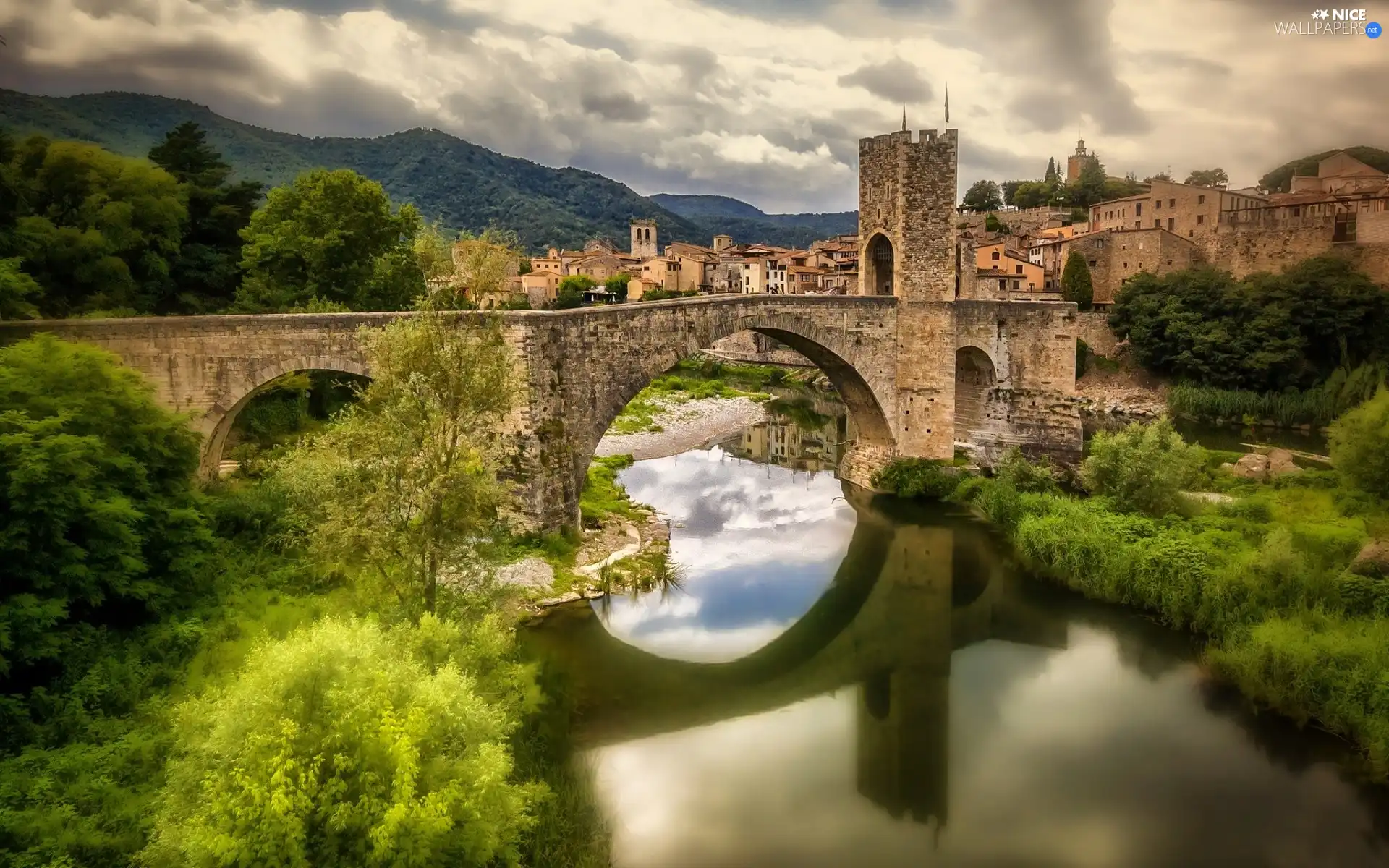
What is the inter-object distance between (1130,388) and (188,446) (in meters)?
28.0

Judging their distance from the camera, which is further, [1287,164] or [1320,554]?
[1287,164]

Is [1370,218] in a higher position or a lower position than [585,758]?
higher

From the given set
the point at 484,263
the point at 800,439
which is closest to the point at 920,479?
the point at 800,439

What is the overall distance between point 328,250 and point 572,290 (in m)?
31.1

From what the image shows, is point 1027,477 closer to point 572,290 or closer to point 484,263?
point 484,263

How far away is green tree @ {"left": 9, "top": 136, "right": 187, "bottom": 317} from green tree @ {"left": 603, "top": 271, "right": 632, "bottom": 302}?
3487cm

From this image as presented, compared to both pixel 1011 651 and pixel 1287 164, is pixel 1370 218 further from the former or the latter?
pixel 1287 164

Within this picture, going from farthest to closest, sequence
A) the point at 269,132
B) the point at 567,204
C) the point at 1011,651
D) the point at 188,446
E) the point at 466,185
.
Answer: the point at 567,204, the point at 466,185, the point at 269,132, the point at 1011,651, the point at 188,446

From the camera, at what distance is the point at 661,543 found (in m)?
17.1

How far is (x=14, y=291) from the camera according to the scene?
1372 cm

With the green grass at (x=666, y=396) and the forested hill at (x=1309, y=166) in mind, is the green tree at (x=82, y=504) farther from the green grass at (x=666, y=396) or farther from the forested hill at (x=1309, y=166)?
the forested hill at (x=1309, y=166)

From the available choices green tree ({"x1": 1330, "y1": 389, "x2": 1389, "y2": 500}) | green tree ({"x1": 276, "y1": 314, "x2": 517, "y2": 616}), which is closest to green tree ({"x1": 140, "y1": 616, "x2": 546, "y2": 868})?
green tree ({"x1": 276, "y1": 314, "x2": 517, "y2": 616})

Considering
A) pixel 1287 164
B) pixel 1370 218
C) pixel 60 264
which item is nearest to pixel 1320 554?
pixel 1370 218

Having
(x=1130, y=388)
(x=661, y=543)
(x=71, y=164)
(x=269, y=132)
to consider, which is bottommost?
(x=661, y=543)
